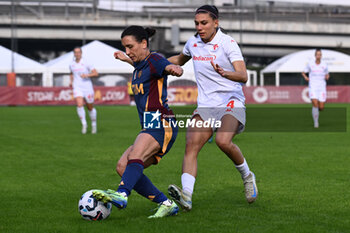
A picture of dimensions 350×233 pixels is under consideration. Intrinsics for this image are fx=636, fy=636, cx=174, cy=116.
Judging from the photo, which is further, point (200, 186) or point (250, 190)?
point (200, 186)

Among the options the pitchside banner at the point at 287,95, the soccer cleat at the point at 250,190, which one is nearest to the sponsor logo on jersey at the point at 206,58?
the soccer cleat at the point at 250,190

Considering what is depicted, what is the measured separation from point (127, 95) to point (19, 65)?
30.6 ft

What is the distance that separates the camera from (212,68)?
22.6 feet

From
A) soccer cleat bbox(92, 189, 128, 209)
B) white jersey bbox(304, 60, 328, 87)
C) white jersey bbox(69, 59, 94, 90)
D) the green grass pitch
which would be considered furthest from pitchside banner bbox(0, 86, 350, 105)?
soccer cleat bbox(92, 189, 128, 209)

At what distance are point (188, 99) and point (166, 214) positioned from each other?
34466mm

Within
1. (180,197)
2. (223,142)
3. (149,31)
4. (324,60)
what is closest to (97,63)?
(324,60)

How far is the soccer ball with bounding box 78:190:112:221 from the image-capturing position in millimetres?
6031

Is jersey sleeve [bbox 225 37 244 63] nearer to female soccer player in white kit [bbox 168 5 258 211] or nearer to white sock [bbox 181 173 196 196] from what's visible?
female soccer player in white kit [bbox 168 5 258 211]

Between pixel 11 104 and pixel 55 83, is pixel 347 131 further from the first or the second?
pixel 55 83

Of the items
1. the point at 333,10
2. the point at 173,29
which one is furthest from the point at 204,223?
the point at 333,10

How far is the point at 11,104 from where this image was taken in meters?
39.5

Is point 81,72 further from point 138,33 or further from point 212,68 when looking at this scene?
point 138,33

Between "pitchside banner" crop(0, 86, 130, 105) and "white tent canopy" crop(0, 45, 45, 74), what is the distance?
463cm

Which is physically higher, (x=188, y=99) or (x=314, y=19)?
(x=314, y=19)
